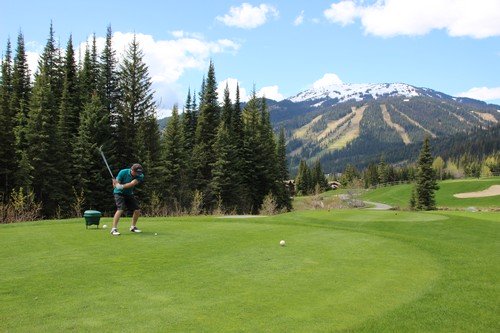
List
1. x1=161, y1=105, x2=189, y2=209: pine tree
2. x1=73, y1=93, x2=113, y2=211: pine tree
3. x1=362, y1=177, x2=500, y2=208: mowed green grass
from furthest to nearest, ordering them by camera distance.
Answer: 1. x1=362, y1=177, x2=500, y2=208: mowed green grass
2. x1=161, y1=105, x2=189, y2=209: pine tree
3. x1=73, y1=93, x2=113, y2=211: pine tree

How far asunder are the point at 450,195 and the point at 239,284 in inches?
4157

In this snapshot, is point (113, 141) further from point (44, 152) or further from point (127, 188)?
point (127, 188)

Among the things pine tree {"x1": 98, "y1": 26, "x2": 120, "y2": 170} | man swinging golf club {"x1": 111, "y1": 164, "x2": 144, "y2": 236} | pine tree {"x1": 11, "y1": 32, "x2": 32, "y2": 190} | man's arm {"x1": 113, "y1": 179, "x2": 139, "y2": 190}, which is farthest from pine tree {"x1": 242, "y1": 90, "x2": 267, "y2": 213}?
man's arm {"x1": 113, "y1": 179, "x2": 139, "y2": 190}

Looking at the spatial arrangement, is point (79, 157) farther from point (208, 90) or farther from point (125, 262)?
point (125, 262)

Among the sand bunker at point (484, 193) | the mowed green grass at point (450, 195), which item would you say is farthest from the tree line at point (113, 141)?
the sand bunker at point (484, 193)

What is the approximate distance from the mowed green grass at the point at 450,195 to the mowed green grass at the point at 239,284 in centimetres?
8584

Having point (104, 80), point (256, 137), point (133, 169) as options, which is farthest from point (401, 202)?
point (133, 169)

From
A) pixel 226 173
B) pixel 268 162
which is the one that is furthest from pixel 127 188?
pixel 268 162

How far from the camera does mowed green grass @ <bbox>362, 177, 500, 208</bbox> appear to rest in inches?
3553

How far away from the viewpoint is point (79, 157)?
124ft

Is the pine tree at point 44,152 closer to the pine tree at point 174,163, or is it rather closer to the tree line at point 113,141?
the tree line at point 113,141

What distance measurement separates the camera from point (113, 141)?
132 feet

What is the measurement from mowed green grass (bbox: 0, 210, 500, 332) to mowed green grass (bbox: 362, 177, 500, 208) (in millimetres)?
85835

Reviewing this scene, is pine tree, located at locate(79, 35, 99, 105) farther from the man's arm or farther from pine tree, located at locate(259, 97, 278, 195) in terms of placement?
the man's arm
